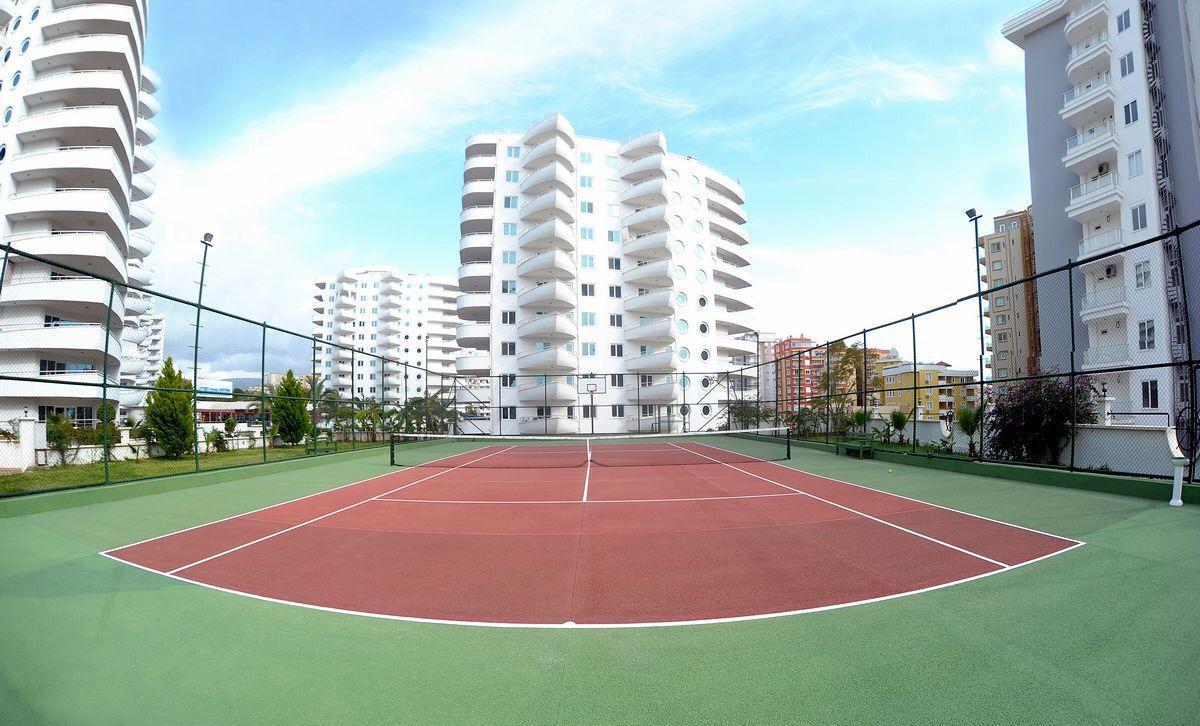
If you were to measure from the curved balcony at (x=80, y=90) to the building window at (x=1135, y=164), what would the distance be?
62.7 meters

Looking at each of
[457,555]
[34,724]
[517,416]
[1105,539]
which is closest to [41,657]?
[34,724]

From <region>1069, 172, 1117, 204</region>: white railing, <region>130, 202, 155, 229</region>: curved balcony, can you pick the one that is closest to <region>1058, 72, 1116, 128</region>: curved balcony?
<region>1069, 172, 1117, 204</region>: white railing

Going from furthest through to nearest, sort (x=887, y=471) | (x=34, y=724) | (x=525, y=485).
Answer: (x=887, y=471) < (x=525, y=485) < (x=34, y=724)

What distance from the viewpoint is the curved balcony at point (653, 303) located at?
4400 cm

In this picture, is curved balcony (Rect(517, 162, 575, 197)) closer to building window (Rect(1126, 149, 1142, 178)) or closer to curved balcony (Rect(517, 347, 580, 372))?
curved balcony (Rect(517, 347, 580, 372))

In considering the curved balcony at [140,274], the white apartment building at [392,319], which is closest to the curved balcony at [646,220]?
the curved balcony at [140,274]

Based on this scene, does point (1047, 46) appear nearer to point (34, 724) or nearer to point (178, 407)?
point (34, 724)

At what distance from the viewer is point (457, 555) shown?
648 centimetres

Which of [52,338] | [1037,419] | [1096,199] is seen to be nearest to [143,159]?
[52,338]

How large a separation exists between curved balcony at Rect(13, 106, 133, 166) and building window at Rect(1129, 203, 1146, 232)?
61.9m

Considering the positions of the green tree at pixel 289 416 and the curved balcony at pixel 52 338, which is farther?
the green tree at pixel 289 416

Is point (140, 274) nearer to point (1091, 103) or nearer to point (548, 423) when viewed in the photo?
point (548, 423)

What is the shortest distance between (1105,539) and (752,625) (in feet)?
18.3

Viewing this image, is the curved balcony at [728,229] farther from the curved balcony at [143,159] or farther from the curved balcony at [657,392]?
the curved balcony at [143,159]
